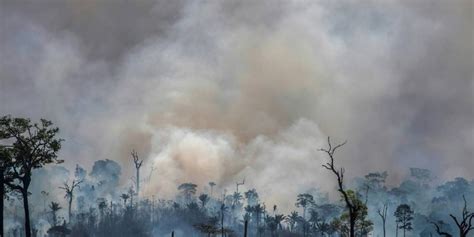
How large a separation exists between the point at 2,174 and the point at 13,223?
151m

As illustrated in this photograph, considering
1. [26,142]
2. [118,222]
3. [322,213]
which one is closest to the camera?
[26,142]

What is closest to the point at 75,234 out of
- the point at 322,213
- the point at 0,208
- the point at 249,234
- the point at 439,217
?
the point at 249,234

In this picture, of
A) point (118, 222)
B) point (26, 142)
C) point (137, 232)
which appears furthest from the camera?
point (118, 222)

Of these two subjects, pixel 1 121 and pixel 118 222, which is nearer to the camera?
pixel 1 121

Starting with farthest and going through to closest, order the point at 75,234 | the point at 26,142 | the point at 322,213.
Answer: the point at 322,213 < the point at 75,234 < the point at 26,142

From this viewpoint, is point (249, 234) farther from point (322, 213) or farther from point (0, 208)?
point (0, 208)

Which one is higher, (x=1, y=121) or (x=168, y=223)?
(x=1, y=121)

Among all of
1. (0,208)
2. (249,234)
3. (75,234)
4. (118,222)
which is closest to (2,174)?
(0,208)

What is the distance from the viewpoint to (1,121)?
55688 millimetres

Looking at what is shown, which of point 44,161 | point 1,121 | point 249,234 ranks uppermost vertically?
point 1,121

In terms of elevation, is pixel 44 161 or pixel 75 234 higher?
pixel 44 161

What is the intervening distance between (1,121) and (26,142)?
359 centimetres

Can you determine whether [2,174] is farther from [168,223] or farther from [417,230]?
[417,230]

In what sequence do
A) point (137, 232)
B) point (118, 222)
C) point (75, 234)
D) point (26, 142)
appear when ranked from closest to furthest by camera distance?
point (26, 142) → point (75, 234) → point (137, 232) → point (118, 222)
